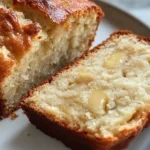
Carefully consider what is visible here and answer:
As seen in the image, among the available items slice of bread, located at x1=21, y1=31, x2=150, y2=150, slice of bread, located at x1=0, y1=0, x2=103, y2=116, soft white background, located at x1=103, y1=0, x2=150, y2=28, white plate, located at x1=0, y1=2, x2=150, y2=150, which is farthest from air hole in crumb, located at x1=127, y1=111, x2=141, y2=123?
soft white background, located at x1=103, y1=0, x2=150, y2=28

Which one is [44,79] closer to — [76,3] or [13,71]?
[13,71]

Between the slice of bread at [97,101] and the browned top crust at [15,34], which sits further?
the browned top crust at [15,34]

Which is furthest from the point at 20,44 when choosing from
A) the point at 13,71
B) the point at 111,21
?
the point at 111,21

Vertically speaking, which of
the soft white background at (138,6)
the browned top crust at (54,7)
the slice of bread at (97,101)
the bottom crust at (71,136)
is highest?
the soft white background at (138,6)

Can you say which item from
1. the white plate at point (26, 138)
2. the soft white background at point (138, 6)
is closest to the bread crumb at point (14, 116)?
the white plate at point (26, 138)

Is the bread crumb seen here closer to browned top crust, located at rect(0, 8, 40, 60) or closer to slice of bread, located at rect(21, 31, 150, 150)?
slice of bread, located at rect(21, 31, 150, 150)

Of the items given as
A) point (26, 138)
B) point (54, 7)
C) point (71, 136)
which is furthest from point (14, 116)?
point (54, 7)

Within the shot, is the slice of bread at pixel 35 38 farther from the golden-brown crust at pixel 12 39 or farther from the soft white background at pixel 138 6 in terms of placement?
the soft white background at pixel 138 6
